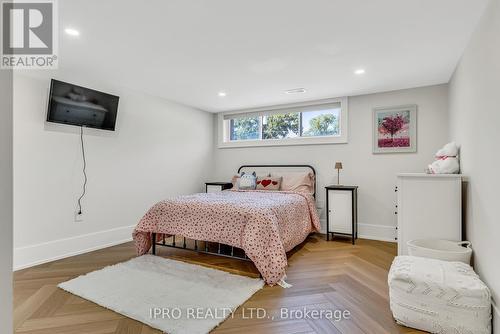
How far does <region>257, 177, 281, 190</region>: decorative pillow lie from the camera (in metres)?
4.61

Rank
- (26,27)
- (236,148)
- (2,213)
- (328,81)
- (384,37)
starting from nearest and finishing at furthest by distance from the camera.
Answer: (2,213) < (26,27) < (384,37) < (328,81) < (236,148)

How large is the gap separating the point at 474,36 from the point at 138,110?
→ 165 inches

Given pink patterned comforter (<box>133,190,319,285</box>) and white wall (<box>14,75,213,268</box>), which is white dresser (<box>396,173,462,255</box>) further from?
white wall (<box>14,75,213,268</box>)

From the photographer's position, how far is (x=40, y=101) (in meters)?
3.12

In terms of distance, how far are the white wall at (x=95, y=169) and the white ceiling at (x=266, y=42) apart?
2.11ft

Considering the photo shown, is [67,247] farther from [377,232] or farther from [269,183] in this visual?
[377,232]

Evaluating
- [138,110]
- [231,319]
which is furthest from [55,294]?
[138,110]

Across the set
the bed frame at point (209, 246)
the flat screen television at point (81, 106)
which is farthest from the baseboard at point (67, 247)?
the flat screen television at point (81, 106)

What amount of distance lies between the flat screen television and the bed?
1458mm

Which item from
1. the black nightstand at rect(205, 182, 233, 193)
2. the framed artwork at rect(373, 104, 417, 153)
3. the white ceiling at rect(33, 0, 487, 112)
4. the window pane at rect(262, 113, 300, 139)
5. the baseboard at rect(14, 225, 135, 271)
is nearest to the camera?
the white ceiling at rect(33, 0, 487, 112)

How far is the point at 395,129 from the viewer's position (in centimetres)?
409

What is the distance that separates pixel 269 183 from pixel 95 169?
8.74ft

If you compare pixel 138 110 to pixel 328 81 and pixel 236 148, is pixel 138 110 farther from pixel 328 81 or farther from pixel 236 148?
pixel 328 81

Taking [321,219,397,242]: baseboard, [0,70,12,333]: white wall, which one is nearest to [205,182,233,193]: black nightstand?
[321,219,397,242]: baseboard
